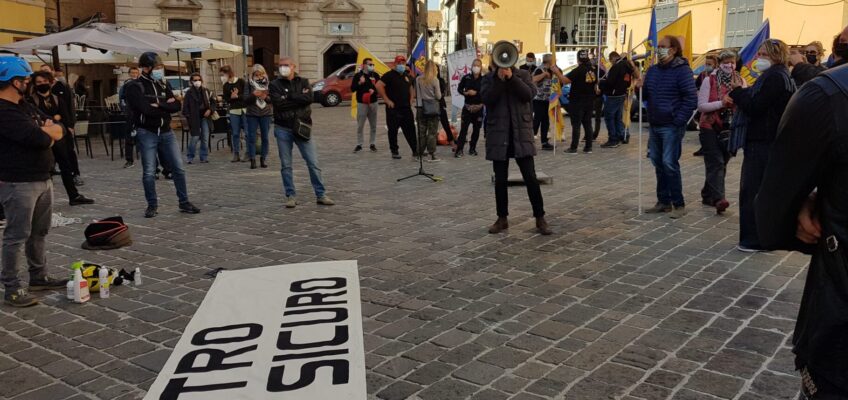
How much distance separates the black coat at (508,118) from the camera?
7.14 meters

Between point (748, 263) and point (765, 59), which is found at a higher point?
point (765, 59)

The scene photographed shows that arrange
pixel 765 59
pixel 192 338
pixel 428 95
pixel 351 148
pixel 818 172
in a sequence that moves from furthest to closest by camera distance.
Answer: pixel 351 148, pixel 428 95, pixel 765 59, pixel 192 338, pixel 818 172

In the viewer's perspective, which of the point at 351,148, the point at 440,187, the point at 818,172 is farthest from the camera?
the point at 351,148

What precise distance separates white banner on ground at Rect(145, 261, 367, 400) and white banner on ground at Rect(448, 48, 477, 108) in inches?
363

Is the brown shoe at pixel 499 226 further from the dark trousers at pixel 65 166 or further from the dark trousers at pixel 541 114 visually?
the dark trousers at pixel 541 114

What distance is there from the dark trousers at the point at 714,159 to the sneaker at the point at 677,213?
41 cm

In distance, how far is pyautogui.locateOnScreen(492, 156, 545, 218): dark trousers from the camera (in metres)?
7.26

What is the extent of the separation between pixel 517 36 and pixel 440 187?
3317cm

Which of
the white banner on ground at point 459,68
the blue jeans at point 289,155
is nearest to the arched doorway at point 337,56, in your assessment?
the white banner on ground at point 459,68

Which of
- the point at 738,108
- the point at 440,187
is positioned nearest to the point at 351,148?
the point at 440,187

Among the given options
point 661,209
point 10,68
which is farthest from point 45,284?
point 661,209

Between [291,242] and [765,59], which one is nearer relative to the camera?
[765,59]

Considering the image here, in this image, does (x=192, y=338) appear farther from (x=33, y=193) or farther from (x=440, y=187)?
(x=440, y=187)

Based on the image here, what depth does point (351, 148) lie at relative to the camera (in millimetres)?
15852
